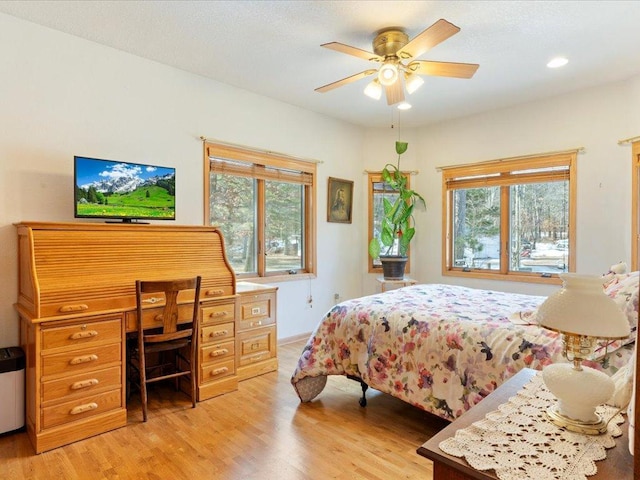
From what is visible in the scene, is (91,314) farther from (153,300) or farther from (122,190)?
(122,190)

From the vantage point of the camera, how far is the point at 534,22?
2.63m

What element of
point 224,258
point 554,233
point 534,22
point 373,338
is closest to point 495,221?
point 554,233

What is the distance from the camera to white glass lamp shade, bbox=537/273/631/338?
A: 38.7 inches

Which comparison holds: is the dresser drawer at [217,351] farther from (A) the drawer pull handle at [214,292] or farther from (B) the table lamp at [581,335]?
(B) the table lamp at [581,335]

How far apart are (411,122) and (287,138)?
1761 mm

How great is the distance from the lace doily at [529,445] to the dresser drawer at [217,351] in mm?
2303

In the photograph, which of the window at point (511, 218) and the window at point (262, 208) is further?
the window at point (511, 218)

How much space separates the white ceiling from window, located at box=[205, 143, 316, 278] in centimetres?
79

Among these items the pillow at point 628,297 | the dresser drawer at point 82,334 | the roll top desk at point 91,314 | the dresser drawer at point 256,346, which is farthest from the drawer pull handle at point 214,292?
the pillow at point 628,297

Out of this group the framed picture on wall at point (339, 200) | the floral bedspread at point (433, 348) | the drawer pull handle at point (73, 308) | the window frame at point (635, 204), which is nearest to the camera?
the floral bedspread at point (433, 348)

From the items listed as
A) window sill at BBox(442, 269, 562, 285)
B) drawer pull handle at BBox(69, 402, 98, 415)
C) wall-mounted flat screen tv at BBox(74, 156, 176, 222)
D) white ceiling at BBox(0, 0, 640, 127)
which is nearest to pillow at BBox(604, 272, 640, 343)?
white ceiling at BBox(0, 0, 640, 127)

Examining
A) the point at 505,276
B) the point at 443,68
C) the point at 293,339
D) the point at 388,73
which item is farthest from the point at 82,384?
the point at 505,276

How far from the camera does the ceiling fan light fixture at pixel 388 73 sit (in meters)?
2.66

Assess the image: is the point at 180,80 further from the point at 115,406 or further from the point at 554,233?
the point at 554,233
